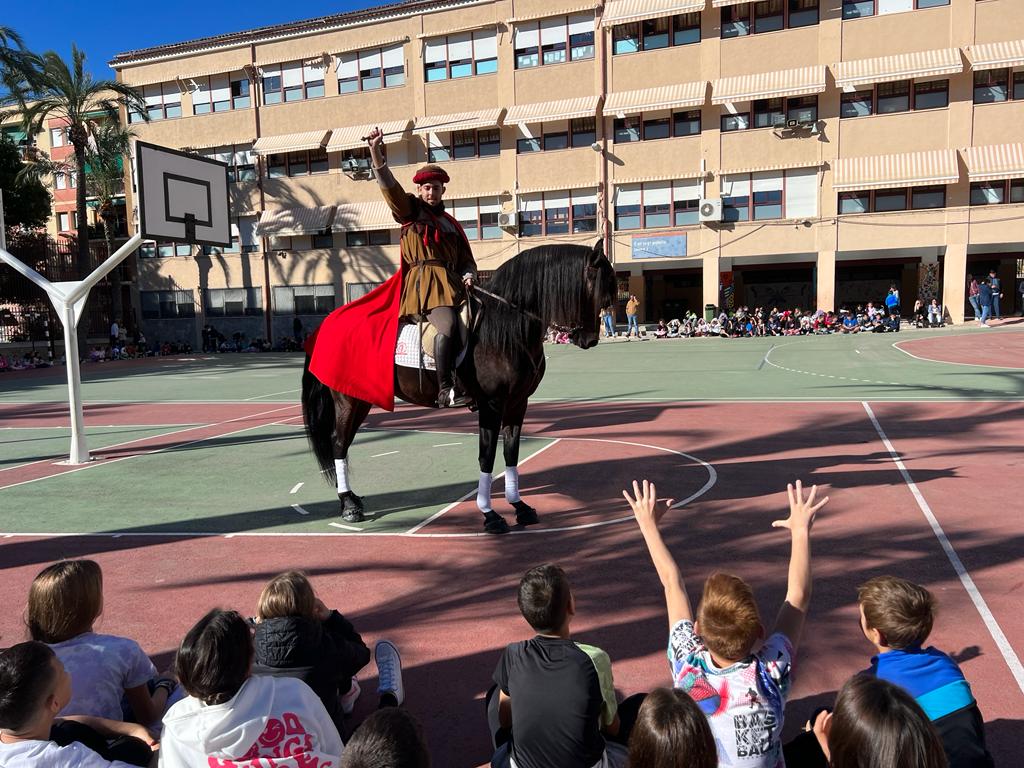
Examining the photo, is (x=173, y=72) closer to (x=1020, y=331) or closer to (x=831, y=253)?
(x=831, y=253)

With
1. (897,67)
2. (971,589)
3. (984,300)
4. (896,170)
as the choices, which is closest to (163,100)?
(897,67)

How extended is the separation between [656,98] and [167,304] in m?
30.6

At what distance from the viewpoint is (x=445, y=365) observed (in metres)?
6.71

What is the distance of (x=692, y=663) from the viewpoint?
2.84m

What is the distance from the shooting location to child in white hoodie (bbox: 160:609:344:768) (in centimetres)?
257

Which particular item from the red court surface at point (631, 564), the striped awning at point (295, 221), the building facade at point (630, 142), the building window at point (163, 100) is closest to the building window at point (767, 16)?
the building facade at point (630, 142)

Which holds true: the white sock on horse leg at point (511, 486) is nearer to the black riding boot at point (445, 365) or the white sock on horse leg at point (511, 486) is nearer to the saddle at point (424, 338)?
the black riding boot at point (445, 365)

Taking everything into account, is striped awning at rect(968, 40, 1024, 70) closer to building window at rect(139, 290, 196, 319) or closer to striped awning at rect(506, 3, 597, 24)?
striped awning at rect(506, 3, 597, 24)

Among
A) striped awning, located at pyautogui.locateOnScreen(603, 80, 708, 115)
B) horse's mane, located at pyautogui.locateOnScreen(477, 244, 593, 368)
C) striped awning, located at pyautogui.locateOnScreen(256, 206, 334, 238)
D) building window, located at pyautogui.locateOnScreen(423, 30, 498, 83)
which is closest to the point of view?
horse's mane, located at pyautogui.locateOnScreen(477, 244, 593, 368)

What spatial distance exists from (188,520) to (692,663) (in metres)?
6.23

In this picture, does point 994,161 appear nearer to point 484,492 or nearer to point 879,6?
point 879,6

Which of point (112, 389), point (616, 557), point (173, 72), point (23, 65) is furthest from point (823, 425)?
point (173, 72)

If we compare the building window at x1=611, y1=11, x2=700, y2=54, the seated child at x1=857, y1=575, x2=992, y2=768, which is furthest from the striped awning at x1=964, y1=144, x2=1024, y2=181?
the seated child at x1=857, y1=575, x2=992, y2=768

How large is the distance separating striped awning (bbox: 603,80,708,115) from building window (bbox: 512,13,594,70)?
2.98 meters
